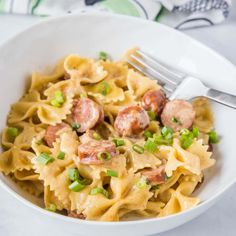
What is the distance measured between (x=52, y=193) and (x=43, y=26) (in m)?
1.37

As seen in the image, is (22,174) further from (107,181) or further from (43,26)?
(43,26)

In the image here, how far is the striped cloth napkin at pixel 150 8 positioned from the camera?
5242 millimetres

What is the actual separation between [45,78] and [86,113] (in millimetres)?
525

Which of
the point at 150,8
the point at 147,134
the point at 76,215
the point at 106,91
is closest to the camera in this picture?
the point at 76,215

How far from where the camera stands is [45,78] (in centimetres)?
412

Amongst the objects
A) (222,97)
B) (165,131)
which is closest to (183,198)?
(165,131)

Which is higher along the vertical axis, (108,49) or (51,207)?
(108,49)

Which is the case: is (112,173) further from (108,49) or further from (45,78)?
(108,49)

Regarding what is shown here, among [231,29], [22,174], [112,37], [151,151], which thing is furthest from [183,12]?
[22,174]

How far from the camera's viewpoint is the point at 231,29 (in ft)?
17.5

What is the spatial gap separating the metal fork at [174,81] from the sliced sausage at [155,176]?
70 cm

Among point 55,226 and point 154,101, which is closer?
point 55,226

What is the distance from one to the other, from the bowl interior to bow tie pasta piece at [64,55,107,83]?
6.1 inches

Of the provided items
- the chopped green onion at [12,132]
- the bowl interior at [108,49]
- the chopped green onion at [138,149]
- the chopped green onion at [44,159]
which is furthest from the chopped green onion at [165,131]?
the chopped green onion at [12,132]
